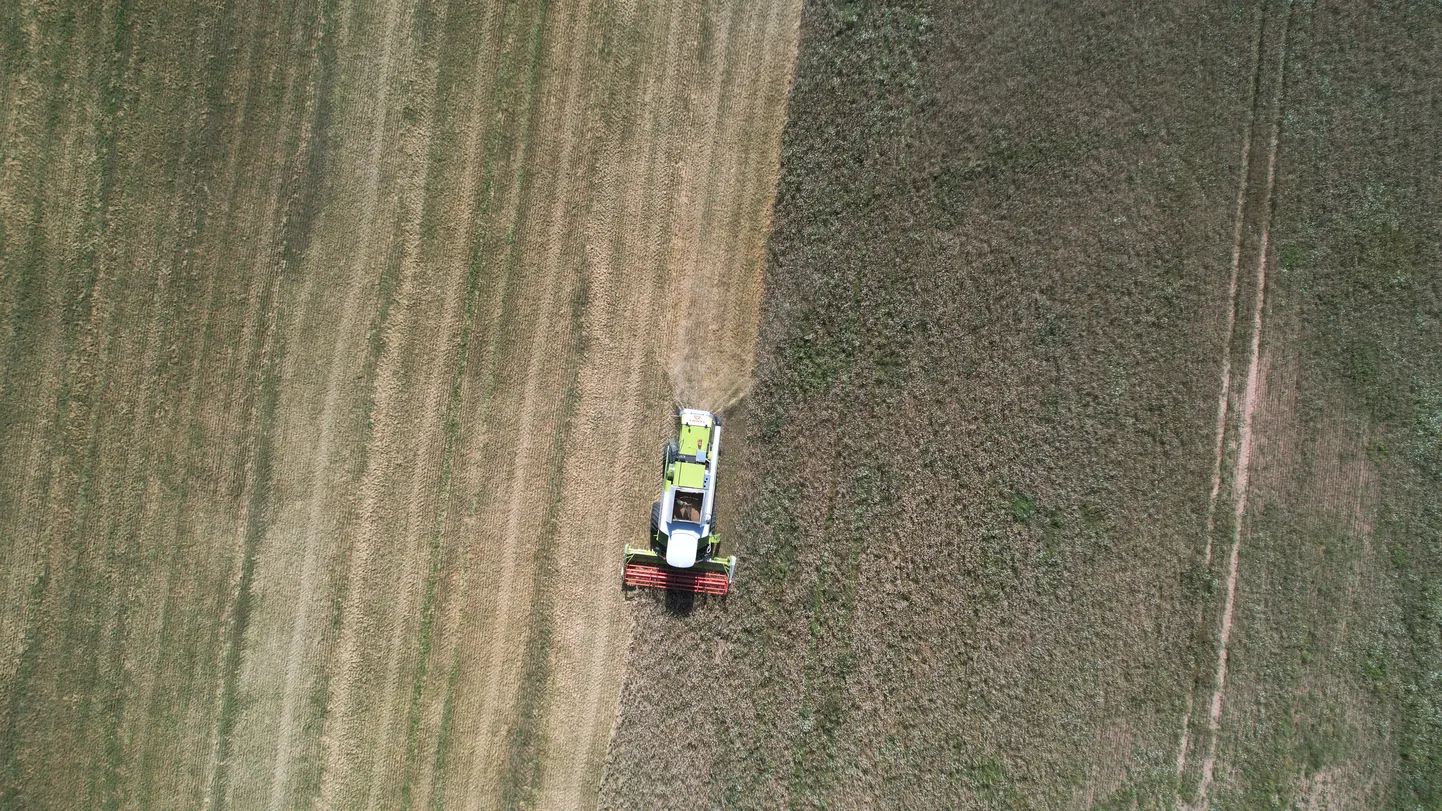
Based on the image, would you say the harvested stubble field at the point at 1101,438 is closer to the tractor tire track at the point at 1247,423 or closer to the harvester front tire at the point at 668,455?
the tractor tire track at the point at 1247,423

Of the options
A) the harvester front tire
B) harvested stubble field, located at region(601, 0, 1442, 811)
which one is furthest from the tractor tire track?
the harvester front tire

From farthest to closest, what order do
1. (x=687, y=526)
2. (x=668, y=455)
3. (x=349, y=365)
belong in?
1. (x=668, y=455)
2. (x=349, y=365)
3. (x=687, y=526)

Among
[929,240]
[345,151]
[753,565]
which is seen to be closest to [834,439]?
[753,565]

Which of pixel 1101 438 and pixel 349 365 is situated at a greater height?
pixel 1101 438

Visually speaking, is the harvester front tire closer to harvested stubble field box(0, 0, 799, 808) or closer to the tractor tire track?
harvested stubble field box(0, 0, 799, 808)

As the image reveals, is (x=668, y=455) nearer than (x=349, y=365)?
No

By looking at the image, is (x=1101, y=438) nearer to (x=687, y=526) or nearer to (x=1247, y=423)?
(x=1247, y=423)

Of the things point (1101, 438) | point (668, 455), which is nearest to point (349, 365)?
point (668, 455)
